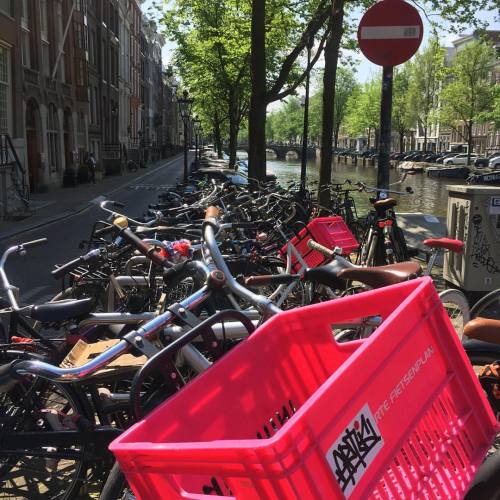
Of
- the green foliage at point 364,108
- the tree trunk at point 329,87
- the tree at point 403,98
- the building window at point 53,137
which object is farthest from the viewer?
the green foliage at point 364,108

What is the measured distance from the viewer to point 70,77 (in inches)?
1109

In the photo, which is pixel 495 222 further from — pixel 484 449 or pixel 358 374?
pixel 358 374

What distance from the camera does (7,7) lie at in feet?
63.6

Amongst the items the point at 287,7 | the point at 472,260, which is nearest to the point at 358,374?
the point at 472,260

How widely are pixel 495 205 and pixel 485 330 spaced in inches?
150

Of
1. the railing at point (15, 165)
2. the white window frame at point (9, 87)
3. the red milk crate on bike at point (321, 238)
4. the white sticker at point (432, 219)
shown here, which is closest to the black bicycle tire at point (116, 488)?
the red milk crate on bike at point (321, 238)

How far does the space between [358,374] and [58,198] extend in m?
20.5

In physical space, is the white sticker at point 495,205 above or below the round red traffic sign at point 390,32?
below

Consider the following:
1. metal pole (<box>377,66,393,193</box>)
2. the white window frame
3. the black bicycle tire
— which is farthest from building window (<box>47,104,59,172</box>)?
the black bicycle tire

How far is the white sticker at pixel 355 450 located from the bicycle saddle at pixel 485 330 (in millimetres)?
937

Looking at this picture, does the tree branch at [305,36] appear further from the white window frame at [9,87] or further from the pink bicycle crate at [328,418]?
the pink bicycle crate at [328,418]

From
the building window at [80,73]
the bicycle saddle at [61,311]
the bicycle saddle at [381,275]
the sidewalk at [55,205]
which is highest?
the building window at [80,73]

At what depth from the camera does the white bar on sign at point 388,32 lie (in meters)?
5.51

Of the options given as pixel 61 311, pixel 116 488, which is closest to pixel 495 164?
pixel 61 311
